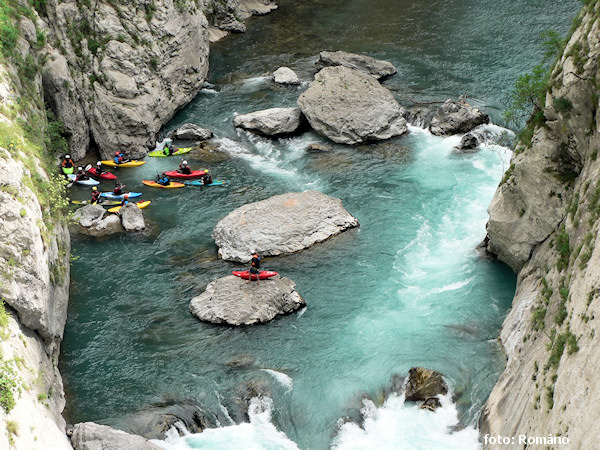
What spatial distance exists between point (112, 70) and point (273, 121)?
9.03 meters

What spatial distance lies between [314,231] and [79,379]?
11.4 m

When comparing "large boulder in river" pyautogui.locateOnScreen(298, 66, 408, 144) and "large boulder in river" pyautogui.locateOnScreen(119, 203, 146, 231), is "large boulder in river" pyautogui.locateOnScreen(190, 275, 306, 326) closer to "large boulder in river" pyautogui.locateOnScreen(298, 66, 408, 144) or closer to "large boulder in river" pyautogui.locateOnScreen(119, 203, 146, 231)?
"large boulder in river" pyautogui.locateOnScreen(119, 203, 146, 231)

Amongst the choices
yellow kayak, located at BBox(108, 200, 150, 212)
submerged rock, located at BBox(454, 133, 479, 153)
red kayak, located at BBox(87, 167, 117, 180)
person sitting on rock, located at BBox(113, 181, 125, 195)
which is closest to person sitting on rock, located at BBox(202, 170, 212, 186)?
yellow kayak, located at BBox(108, 200, 150, 212)

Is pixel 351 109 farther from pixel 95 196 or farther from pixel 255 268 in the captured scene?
pixel 255 268

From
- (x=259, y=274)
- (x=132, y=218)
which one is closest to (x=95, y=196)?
(x=132, y=218)

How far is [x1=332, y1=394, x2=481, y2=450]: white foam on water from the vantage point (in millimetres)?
18453

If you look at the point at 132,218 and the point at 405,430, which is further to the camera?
the point at 132,218

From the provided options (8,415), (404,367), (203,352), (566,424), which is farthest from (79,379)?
(566,424)

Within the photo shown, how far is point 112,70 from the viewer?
3500 centimetres

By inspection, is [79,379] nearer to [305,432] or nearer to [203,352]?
[203,352]

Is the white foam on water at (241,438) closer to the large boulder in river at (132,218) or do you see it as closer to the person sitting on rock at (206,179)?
the large boulder in river at (132,218)

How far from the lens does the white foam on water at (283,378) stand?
68.0 feet

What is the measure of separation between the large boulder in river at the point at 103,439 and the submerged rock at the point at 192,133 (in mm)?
21648

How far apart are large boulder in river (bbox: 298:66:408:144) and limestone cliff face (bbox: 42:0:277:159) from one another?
8.31 meters
